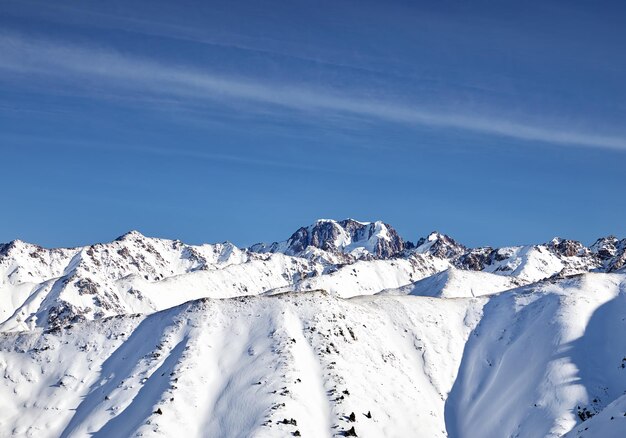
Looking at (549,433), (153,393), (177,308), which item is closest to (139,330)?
(177,308)

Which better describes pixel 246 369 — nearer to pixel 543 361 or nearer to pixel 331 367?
pixel 331 367

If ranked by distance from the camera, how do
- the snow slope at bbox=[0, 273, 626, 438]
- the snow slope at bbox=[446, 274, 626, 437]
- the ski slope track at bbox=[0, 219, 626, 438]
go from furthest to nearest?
the snow slope at bbox=[446, 274, 626, 437], the snow slope at bbox=[0, 273, 626, 438], the ski slope track at bbox=[0, 219, 626, 438]

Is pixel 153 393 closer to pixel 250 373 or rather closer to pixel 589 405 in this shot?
pixel 250 373

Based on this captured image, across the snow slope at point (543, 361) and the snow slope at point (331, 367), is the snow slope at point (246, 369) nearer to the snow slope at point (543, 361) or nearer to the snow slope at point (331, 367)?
the snow slope at point (331, 367)

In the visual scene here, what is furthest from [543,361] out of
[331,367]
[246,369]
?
[246,369]

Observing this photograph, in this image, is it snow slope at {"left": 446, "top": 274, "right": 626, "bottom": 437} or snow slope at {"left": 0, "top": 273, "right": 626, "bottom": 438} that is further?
snow slope at {"left": 446, "top": 274, "right": 626, "bottom": 437}

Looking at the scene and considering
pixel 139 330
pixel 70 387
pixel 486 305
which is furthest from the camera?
pixel 486 305

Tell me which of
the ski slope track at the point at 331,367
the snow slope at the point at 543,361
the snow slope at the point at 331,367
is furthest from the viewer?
the snow slope at the point at 543,361

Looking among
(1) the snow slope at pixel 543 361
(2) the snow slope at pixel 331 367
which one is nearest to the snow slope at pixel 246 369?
(2) the snow slope at pixel 331 367

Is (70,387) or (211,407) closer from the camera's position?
(211,407)

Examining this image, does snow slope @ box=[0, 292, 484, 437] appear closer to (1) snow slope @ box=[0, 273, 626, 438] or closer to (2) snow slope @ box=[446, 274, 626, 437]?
(1) snow slope @ box=[0, 273, 626, 438]

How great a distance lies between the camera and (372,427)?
72.4 metres

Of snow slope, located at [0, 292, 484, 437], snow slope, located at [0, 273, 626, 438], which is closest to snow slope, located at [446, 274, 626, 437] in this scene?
snow slope, located at [0, 273, 626, 438]

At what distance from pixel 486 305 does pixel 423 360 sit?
80.0 feet
